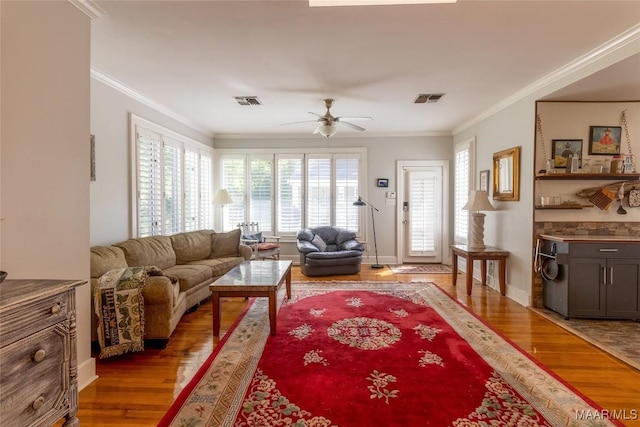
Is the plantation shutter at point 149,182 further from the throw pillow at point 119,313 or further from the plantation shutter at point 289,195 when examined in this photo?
the plantation shutter at point 289,195

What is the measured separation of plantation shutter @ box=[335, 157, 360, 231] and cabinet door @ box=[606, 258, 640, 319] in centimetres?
404

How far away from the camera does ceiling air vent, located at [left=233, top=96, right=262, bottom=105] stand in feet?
14.1

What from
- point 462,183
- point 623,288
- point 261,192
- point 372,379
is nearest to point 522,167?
point 623,288

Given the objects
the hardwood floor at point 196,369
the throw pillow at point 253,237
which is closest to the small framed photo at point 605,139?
the hardwood floor at point 196,369

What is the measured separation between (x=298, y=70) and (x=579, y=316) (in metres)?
4.15

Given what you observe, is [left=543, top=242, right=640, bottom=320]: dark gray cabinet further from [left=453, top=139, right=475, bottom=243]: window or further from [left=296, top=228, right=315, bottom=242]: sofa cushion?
[left=296, top=228, right=315, bottom=242]: sofa cushion

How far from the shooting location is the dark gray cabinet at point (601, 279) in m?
3.40

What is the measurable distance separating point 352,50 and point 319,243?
3.72m

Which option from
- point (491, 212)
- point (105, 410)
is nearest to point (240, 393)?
point (105, 410)

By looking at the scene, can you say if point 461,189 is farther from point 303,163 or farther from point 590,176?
point 303,163

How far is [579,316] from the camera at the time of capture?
351cm

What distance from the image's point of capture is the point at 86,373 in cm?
232

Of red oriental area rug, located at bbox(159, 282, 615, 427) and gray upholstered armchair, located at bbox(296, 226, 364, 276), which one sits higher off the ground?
gray upholstered armchair, located at bbox(296, 226, 364, 276)

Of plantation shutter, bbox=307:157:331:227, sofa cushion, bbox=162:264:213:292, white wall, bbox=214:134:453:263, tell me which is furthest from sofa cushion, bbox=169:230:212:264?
white wall, bbox=214:134:453:263
